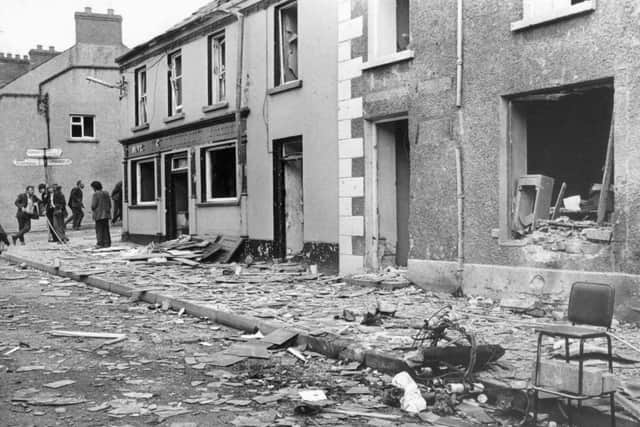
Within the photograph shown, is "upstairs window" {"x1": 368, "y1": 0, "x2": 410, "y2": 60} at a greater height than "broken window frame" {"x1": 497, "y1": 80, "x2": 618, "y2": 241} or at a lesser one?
greater

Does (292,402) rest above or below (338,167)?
below

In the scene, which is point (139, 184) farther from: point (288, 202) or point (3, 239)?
point (288, 202)

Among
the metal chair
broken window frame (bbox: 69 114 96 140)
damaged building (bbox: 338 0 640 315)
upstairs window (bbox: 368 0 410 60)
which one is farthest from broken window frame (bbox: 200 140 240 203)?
broken window frame (bbox: 69 114 96 140)

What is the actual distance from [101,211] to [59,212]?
9.92 ft

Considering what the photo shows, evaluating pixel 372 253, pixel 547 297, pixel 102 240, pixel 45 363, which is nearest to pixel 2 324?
pixel 45 363

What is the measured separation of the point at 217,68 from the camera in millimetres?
18969

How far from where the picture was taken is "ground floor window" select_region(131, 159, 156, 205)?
947 inches

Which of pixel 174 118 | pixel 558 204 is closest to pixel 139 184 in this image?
pixel 174 118

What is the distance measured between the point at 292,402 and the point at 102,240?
18.1 meters

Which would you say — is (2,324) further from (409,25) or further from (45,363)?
(409,25)

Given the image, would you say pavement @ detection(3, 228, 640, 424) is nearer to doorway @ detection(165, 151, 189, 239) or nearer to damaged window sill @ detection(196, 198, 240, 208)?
damaged window sill @ detection(196, 198, 240, 208)

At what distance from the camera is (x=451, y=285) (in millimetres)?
11062

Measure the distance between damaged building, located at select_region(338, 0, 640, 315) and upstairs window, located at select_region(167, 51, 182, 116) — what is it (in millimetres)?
9219

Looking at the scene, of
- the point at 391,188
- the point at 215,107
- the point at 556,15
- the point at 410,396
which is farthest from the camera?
the point at 215,107
